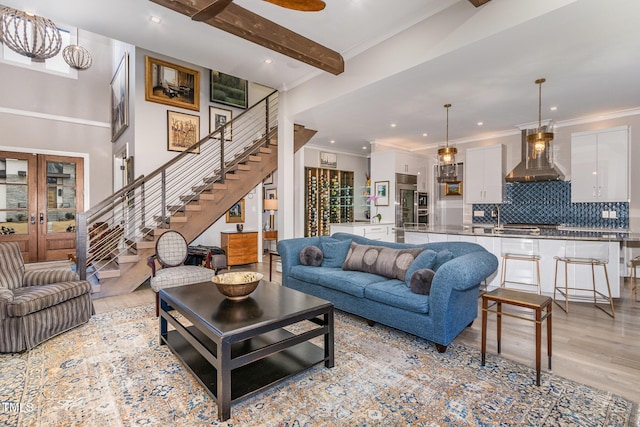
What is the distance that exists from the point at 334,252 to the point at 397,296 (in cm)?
130

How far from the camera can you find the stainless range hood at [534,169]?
5.77 meters

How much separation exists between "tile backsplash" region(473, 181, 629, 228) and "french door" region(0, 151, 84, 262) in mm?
9418

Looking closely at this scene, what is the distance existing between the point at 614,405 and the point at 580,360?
65 cm

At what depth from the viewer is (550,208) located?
246 inches

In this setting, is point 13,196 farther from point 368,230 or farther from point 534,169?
point 534,169

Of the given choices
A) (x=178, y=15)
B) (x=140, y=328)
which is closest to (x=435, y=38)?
(x=178, y=15)

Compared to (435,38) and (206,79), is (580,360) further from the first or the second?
(206,79)

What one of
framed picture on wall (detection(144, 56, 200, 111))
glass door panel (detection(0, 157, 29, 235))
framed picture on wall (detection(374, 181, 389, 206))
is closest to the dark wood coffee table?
framed picture on wall (detection(144, 56, 200, 111))

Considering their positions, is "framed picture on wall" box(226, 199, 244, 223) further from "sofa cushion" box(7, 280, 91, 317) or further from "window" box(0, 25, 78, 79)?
"window" box(0, 25, 78, 79)

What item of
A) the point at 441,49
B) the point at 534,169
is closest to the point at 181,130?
the point at 441,49

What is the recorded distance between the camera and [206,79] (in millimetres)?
6516

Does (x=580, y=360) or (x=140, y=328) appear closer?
(x=580, y=360)

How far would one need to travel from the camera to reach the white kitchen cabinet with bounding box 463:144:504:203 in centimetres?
662

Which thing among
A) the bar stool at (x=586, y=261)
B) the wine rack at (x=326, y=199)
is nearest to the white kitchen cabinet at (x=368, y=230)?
the wine rack at (x=326, y=199)
